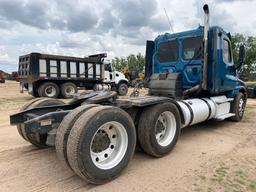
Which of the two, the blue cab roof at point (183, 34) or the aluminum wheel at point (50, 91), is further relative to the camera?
the aluminum wheel at point (50, 91)

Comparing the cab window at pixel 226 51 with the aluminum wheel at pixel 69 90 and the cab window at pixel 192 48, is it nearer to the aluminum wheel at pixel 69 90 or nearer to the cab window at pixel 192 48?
the cab window at pixel 192 48

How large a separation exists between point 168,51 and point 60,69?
10222mm

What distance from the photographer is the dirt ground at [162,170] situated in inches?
138

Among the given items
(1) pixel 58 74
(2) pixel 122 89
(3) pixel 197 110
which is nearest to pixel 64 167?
(3) pixel 197 110

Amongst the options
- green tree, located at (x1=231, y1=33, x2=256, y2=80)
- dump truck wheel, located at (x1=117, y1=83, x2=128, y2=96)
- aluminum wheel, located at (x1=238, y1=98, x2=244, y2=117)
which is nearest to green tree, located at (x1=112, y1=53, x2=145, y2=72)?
green tree, located at (x1=231, y1=33, x2=256, y2=80)

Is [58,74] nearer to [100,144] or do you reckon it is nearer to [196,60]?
[196,60]

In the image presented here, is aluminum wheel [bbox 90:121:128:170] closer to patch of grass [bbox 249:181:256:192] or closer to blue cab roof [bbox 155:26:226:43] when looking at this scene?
patch of grass [bbox 249:181:256:192]

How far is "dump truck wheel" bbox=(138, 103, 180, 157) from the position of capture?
14.3ft

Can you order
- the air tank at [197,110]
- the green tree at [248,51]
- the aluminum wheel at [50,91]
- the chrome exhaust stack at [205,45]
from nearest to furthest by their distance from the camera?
the air tank at [197,110] → the chrome exhaust stack at [205,45] → the aluminum wheel at [50,91] → the green tree at [248,51]

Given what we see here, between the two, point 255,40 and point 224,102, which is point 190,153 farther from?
point 255,40

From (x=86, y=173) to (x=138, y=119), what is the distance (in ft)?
4.79

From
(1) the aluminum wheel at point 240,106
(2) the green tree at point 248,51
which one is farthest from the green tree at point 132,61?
(1) the aluminum wheel at point 240,106

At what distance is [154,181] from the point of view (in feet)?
12.0

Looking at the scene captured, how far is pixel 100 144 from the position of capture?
3.79 metres
